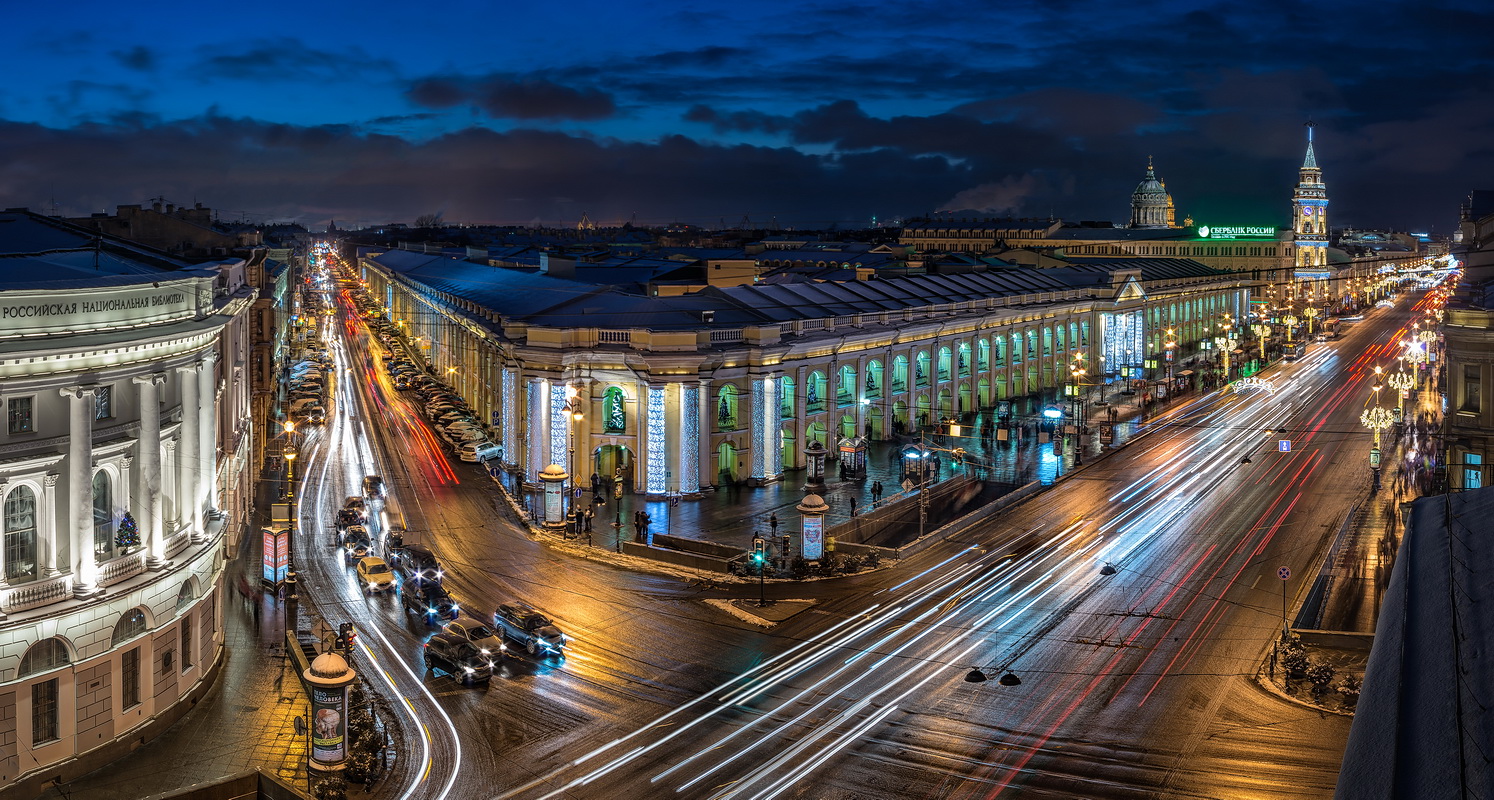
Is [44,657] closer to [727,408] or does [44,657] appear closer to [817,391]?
[727,408]

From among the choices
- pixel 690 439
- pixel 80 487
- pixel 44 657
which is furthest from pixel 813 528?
pixel 44 657

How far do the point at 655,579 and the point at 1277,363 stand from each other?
106m

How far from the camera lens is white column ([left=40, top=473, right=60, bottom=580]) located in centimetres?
2895

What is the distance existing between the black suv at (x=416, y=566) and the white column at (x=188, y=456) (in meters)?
10.1

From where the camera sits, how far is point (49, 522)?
29.0m

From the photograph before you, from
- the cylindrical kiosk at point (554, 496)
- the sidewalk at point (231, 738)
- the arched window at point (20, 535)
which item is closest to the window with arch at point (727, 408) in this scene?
the cylindrical kiosk at point (554, 496)

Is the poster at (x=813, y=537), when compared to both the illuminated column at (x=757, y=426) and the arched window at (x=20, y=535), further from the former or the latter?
the arched window at (x=20, y=535)

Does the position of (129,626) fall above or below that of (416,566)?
above

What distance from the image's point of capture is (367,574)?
45.3m

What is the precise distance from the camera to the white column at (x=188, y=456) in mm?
33719

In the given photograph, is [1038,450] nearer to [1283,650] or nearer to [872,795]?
[1283,650]

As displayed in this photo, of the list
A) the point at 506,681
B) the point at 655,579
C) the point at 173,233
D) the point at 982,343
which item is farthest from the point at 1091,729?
the point at 982,343

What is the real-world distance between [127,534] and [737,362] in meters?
38.6

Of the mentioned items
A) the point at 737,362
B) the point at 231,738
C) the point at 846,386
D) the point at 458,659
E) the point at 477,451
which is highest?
the point at 737,362
